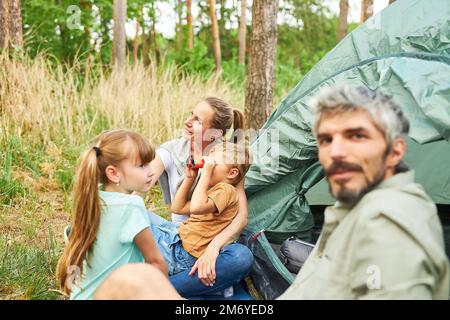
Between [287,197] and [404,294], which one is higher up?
[404,294]

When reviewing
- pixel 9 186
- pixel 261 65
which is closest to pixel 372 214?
pixel 9 186

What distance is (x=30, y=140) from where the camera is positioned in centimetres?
560

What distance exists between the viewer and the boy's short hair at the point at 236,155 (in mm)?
3018

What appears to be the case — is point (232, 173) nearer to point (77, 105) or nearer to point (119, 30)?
point (77, 105)

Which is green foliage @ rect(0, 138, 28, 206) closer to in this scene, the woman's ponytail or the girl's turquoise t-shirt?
the woman's ponytail

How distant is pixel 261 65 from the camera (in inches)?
215

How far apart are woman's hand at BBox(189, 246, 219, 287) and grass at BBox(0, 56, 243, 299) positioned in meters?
0.84

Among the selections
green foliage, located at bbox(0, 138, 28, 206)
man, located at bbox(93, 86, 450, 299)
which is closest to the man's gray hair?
man, located at bbox(93, 86, 450, 299)

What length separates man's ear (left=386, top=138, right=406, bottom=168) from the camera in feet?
5.38

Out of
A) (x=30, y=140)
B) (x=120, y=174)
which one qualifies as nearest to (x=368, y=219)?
(x=120, y=174)

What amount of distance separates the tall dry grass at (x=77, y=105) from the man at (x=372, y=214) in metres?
4.37

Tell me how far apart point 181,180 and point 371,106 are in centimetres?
188
